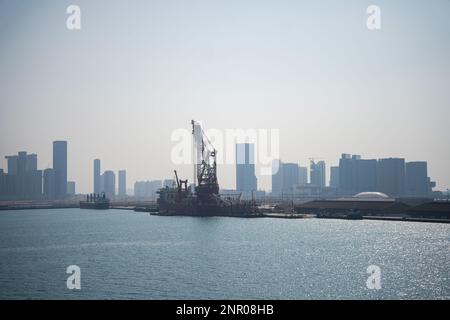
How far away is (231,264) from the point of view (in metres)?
46.6

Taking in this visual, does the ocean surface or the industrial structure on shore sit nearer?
the ocean surface

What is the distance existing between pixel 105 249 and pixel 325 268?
2781 cm

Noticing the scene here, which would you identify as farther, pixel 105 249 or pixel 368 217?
pixel 368 217

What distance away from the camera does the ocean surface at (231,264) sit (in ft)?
116

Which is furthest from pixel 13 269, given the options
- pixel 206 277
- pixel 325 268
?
pixel 325 268

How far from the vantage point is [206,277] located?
1590 inches

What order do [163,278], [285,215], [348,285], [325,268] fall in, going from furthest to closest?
1. [285,215]
2. [325,268]
3. [163,278]
4. [348,285]

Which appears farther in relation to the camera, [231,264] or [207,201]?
[207,201]

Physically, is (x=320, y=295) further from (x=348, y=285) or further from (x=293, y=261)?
(x=293, y=261)

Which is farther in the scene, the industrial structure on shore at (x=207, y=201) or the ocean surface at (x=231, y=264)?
the industrial structure on shore at (x=207, y=201)

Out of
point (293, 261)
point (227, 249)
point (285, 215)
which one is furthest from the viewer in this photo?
point (285, 215)

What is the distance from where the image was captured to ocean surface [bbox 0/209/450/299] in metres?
35.5
